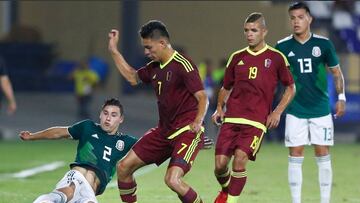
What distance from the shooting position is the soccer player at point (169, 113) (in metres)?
11.7

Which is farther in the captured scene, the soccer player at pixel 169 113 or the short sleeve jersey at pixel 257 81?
the short sleeve jersey at pixel 257 81

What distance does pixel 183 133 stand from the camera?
39.0ft

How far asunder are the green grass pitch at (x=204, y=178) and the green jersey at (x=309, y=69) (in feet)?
5.41

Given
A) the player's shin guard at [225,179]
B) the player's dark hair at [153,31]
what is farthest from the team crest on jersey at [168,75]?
the player's shin guard at [225,179]

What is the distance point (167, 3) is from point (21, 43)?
5224 millimetres

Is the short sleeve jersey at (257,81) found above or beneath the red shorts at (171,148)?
above

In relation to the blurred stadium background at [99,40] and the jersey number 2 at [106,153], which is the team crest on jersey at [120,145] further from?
the blurred stadium background at [99,40]

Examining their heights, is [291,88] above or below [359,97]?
above

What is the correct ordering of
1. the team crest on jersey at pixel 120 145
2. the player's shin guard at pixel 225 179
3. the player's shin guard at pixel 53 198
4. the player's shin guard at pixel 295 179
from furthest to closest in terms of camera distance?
the player's shin guard at pixel 295 179 < the player's shin guard at pixel 225 179 < the team crest on jersey at pixel 120 145 < the player's shin guard at pixel 53 198

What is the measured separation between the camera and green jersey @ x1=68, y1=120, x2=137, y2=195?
39.5ft

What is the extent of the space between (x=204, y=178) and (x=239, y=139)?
18.5ft

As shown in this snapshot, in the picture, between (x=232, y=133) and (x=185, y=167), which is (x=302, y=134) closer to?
(x=232, y=133)

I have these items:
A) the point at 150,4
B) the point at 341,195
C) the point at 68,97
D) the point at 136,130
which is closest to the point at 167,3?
the point at 150,4

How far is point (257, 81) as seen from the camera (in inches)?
498
